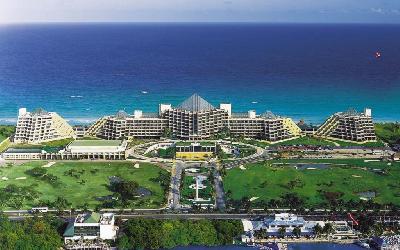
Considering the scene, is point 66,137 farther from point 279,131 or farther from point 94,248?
point 94,248

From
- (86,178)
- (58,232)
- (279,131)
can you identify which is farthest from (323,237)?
(279,131)

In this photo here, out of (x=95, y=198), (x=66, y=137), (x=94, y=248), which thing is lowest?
(x=94, y=248)

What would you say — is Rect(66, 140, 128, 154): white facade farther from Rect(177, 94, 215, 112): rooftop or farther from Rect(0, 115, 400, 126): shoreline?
Rect(0, 115, 400, 126): shoreline

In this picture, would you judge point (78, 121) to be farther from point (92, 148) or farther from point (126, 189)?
point (126, 189)

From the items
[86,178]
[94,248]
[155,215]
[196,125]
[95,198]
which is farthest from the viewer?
[196,125]

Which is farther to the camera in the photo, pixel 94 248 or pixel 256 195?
pixel 256 195

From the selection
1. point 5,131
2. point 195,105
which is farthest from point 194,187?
point 5,131

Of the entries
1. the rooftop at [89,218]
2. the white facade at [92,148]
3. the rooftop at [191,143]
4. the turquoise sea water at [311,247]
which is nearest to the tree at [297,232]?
the turquoise sea water at [311,247]

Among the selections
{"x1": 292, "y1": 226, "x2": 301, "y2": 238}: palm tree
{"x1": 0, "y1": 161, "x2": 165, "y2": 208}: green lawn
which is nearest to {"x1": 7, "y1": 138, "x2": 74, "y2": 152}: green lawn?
{"x1": 0, "y1": 161, "x2": 165, "y2": 208}: green lawn
